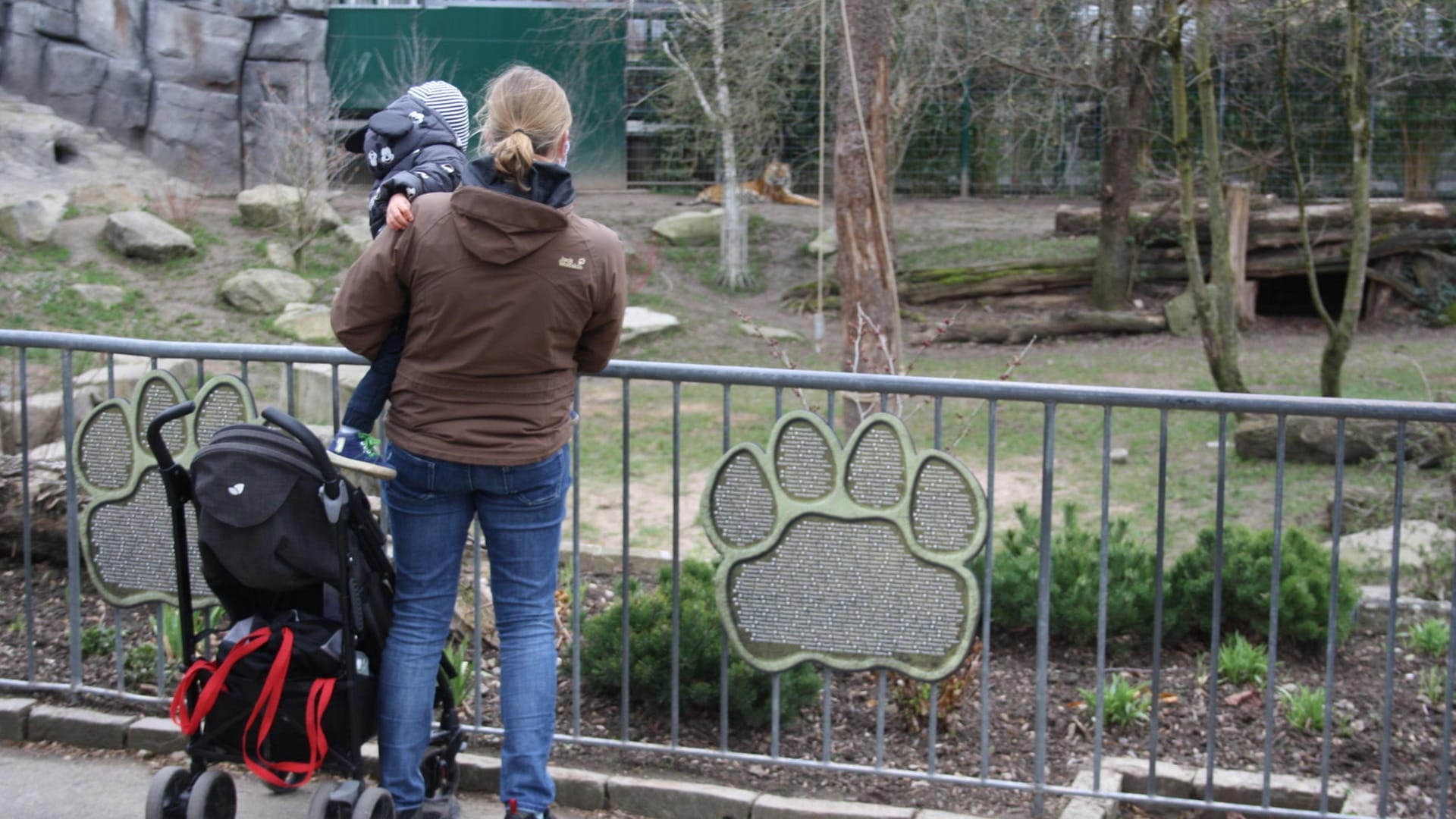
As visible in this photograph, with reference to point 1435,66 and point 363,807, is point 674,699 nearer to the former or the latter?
point 363,807

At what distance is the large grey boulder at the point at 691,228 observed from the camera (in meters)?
20.2

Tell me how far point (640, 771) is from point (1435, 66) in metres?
17.7

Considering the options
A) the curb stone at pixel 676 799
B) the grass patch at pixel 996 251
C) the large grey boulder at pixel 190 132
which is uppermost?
the large grey boulder at pixel 190 132

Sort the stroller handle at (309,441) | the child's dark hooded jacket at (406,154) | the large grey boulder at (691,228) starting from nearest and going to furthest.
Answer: the stroller handle at (309,441), the child's dark hooded jacket at (406,154), the large grey boulder at (691,228)

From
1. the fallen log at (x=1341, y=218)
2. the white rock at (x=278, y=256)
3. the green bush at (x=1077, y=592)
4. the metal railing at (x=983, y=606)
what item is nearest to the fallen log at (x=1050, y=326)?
the fallen log at (x=1341, y=218)

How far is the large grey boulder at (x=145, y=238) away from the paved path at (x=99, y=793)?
1314 centimetres

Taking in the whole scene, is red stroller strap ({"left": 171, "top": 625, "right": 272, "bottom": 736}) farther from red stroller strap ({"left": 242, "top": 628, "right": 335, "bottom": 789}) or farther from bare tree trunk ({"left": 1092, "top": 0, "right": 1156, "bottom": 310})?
bare tree trunk ({"left": 1092, "top": 0, "right": 1156, "bottom": 310})

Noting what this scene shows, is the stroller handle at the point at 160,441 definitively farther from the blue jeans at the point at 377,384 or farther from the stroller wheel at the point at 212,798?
the stroller wheel at the point at 212,798

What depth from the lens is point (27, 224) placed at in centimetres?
1627

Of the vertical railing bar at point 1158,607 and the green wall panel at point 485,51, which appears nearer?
the vertical railing bar at point 1158,607

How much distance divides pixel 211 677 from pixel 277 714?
17 centimetres

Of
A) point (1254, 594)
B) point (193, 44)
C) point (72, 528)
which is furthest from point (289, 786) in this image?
point (193, 44)

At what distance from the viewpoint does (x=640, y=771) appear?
13.9ft

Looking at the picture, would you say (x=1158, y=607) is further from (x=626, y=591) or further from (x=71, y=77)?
(x=71, y=77)
